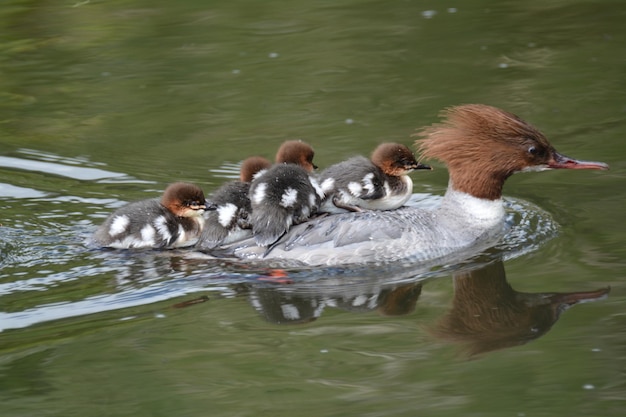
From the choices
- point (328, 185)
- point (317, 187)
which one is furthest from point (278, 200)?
point (328, 185)

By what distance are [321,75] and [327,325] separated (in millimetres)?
5138

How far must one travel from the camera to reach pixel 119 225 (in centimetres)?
Answer: 746

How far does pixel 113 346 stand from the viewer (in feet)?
19.8

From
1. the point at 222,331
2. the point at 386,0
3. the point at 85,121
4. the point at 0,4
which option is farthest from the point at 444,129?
the point at 0,4

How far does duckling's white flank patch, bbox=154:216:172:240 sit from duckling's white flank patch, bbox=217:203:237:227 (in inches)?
14.3

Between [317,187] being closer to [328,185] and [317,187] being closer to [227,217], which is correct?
[328,185]

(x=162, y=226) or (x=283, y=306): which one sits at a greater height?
(x=162, y=226)

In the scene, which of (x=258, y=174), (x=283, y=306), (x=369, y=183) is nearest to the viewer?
(x=283, y=306)

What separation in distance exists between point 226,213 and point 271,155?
5.88 feet

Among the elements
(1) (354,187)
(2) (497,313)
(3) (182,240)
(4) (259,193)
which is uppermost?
(4) (259,193)

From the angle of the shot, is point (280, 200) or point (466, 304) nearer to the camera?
point (466, 304)

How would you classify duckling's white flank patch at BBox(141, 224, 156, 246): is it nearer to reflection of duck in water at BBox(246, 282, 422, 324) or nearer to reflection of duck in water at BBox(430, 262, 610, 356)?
reflection of duck in water at BBox(246, 282, 422, 324)

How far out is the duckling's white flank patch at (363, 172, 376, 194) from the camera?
7.79 meters

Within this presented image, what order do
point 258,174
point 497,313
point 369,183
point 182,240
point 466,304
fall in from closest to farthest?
1. point 497,313
2. point 466,304
3. point 182,240
4. point 369,183
5. point 258,174
